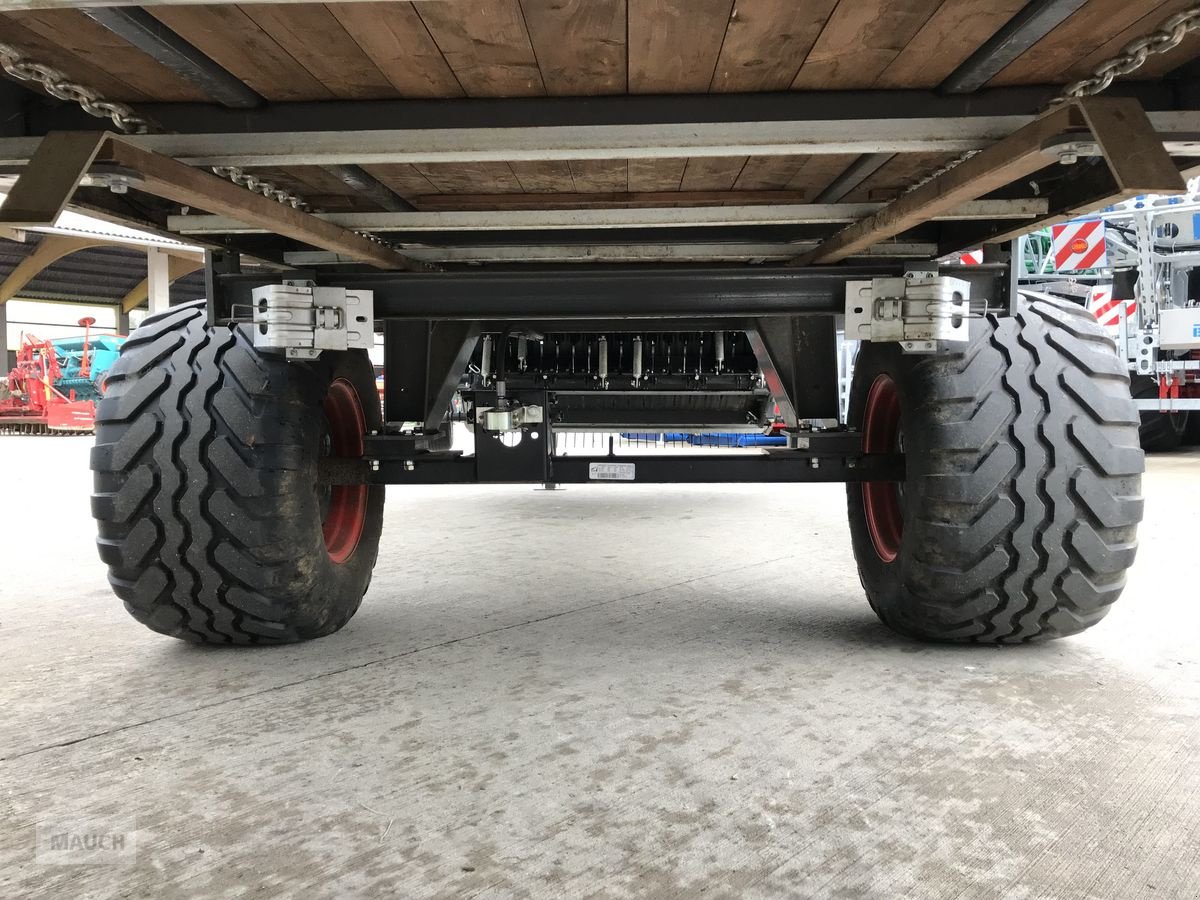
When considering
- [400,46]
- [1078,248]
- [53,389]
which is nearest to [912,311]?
[400,46]

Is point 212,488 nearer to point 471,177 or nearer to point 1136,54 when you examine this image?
point 471,177

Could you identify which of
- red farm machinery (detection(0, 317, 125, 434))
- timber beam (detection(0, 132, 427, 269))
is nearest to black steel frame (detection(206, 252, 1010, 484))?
timber beam (detection(0, 132, 427, 269))

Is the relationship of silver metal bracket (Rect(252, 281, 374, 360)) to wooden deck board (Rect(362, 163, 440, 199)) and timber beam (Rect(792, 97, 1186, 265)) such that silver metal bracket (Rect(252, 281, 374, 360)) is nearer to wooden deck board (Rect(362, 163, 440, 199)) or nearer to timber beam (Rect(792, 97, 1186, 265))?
wooden deck board (Rect(362, 163, 440, 199))

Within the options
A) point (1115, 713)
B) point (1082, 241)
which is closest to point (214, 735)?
point (1115, 713)

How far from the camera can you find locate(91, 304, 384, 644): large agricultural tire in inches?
89.8

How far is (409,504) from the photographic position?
19.7 ft

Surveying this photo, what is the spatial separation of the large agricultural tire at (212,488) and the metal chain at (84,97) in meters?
0.70

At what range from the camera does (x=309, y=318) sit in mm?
2264

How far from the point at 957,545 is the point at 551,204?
4.92 feet

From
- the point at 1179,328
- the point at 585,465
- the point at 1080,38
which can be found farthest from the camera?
the point at 1179,328

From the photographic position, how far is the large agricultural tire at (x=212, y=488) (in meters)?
2.28

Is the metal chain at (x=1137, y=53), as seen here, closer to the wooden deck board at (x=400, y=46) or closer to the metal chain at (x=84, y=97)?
the wooden deck board at (x=400, y=46)

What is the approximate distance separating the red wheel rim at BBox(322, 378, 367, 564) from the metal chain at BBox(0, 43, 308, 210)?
1087mm

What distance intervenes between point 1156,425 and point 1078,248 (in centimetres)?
275
